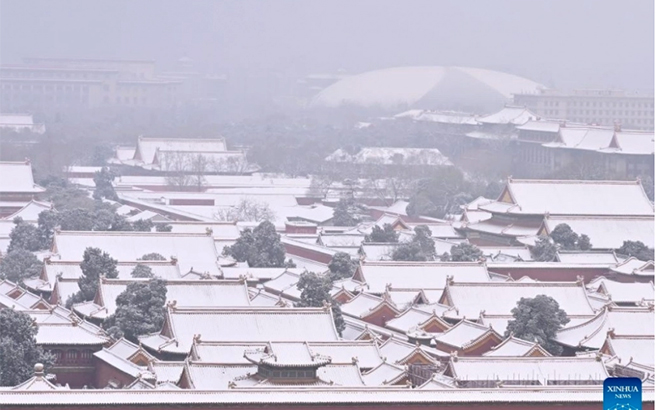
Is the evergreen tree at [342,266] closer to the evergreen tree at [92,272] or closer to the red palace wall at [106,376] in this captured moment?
the evergreen tree at [92,272]

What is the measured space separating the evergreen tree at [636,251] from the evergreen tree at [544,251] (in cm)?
69

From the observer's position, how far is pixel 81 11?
46000 millimetres

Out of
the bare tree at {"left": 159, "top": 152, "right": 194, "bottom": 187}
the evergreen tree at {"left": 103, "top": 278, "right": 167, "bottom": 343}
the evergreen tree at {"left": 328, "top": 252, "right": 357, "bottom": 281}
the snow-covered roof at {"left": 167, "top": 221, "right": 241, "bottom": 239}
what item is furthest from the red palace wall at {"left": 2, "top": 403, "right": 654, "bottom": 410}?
the bare tree at {"left": 159, "top": 152, "right": 194, "bottom": 187}

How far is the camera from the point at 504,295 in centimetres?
1462

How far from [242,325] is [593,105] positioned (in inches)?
1211

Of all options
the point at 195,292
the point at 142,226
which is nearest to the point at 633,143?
the point at 142,226

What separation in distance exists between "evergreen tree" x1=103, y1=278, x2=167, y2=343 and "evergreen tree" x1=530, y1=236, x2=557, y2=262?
5.29 metres

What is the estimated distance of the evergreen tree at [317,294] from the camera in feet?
44.2

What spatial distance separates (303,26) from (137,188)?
2171cm

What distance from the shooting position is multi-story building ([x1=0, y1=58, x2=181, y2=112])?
4825 cm

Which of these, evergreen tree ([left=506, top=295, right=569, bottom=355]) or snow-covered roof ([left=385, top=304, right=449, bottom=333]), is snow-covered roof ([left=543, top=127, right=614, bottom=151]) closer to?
snow-covered roof ([left=385, top=304, right=449, bottom=333])

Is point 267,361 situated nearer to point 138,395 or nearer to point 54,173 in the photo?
point 138,395

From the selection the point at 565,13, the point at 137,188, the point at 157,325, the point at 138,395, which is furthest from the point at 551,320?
the point at 565,13

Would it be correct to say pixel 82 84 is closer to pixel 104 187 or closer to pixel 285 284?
pixel 104 187
